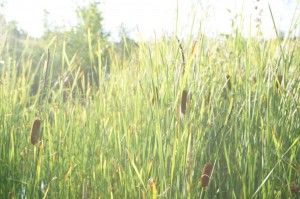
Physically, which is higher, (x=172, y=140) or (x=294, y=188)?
(x=172, y=140)

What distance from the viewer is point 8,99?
8.81 ft

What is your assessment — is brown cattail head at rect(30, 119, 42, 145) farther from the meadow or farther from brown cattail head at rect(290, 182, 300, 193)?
brown cattail head at rect(290, 182, 300, 193)

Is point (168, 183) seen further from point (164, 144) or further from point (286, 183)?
point (286, 183)

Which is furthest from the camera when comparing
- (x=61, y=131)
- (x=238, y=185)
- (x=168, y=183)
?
(x=61, y=131)

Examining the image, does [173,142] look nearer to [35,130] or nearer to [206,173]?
[206,173]

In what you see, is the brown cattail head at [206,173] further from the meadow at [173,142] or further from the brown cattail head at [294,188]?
the brown cattail head at [294,188]

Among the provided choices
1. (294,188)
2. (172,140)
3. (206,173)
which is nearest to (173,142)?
(172,140)

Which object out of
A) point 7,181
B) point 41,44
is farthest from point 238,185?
point 41,44

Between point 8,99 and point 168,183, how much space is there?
128 cm

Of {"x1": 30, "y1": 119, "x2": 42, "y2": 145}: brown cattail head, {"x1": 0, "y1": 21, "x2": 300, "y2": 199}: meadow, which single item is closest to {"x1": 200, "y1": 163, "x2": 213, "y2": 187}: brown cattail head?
{"x1": 0, "y1": 21, "x2": 300, "y2": 199}: meadow

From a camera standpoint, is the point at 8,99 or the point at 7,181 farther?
the point at 8,99

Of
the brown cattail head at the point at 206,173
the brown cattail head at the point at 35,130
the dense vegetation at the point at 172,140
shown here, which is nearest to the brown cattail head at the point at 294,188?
the dense vegetation at the point at 172,140

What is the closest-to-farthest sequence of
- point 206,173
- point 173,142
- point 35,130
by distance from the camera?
point 206,173 < point 173,142 < point 35,130

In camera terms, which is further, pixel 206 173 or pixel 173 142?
pixel 173 142
